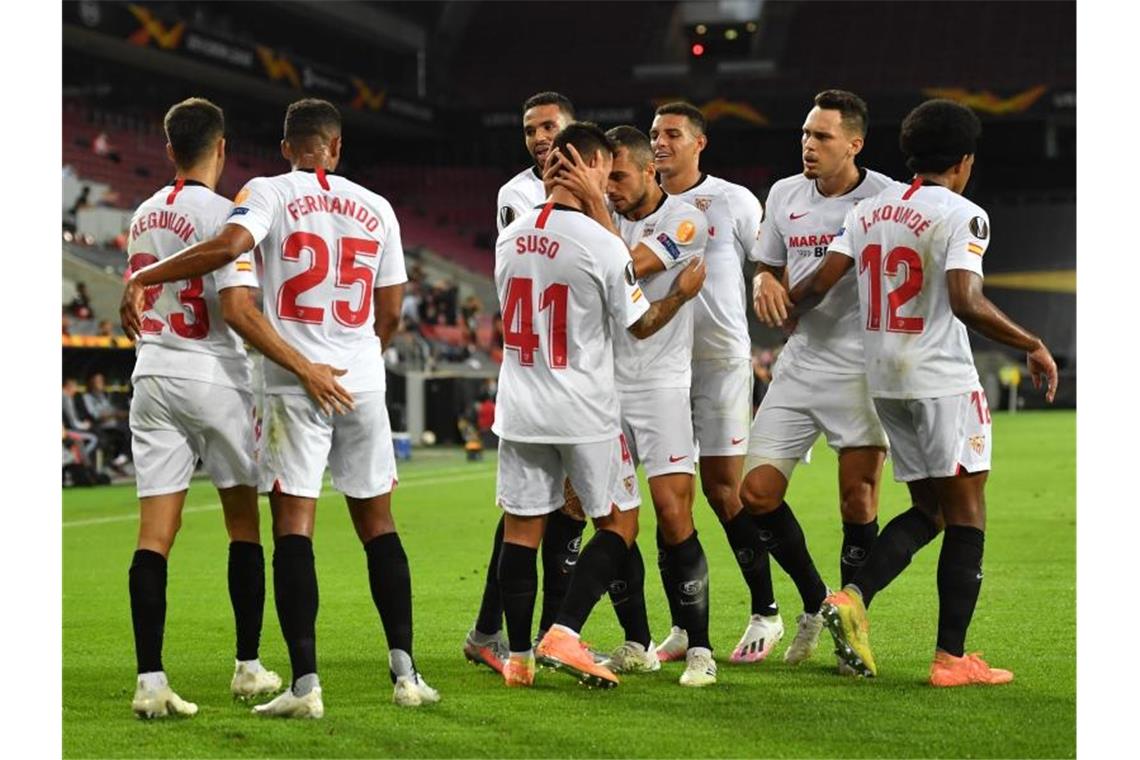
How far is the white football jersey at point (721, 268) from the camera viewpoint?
6199 millimetres

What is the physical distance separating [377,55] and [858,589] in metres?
40.2

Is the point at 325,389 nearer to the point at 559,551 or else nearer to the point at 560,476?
the point at 560,476

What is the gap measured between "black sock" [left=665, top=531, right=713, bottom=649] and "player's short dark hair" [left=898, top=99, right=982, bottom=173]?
1.70m

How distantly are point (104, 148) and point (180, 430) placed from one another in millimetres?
29155

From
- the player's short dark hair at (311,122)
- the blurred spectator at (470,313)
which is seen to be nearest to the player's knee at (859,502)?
the player's short dark hair at (311,122)

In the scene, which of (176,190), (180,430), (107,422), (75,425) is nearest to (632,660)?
(180,430)

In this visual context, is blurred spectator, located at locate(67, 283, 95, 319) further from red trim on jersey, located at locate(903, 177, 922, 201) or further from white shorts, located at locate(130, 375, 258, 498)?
red trim on jersey, located at locate(903, 177, 922, 201)

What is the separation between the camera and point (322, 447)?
16.9ft

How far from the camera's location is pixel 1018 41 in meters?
42.4

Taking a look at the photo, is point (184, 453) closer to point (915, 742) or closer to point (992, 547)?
point (915, 742)

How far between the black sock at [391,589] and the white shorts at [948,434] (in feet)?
6.28

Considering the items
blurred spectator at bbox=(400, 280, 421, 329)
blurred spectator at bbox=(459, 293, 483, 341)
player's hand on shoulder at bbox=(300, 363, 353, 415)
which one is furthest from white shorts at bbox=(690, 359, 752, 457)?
blurred spectator at bbox=(459, 293, 483, 341)

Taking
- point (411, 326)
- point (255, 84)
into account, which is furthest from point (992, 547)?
point (255, 84)

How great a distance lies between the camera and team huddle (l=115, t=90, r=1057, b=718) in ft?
16.7
